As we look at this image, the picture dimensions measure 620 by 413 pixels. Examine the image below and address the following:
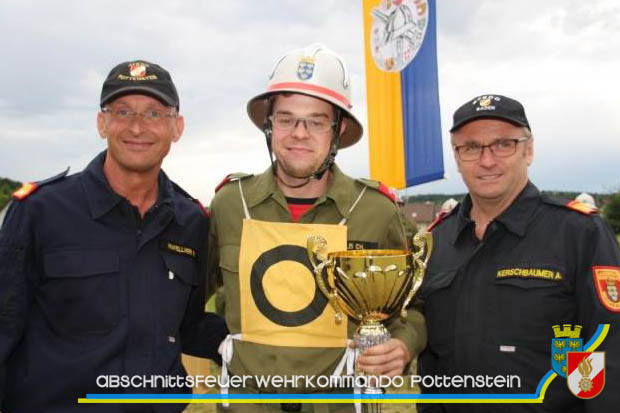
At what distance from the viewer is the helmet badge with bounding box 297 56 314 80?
3115mm

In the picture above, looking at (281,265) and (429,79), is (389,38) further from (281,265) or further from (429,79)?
(281,265)

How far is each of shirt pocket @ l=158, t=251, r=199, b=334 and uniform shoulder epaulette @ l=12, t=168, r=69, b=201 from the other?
0.72 meters

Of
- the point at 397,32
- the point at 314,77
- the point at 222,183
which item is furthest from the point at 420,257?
the point at 397,32

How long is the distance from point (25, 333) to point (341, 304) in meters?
1.63

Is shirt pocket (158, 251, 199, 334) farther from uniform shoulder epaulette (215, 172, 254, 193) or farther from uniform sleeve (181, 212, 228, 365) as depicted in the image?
uniform shoulder epaulette (215, 172, 254, 193)

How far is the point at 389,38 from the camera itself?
10.8m

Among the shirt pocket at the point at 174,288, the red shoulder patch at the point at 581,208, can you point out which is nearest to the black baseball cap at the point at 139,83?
the shirt pocket at the point at 174,288

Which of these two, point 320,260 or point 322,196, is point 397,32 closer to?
point 322,196

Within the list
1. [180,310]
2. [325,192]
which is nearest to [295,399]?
[180,310]

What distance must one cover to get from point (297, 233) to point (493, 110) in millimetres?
1334

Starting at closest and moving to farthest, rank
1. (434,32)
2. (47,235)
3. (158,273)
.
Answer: (47,235) < (158,273) < (434,32)

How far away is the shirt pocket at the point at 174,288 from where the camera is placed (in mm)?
2977

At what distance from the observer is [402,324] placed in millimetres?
3174

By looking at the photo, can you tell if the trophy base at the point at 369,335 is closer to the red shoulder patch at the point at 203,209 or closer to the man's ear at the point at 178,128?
the red shoulder patch at the point at 203,209
